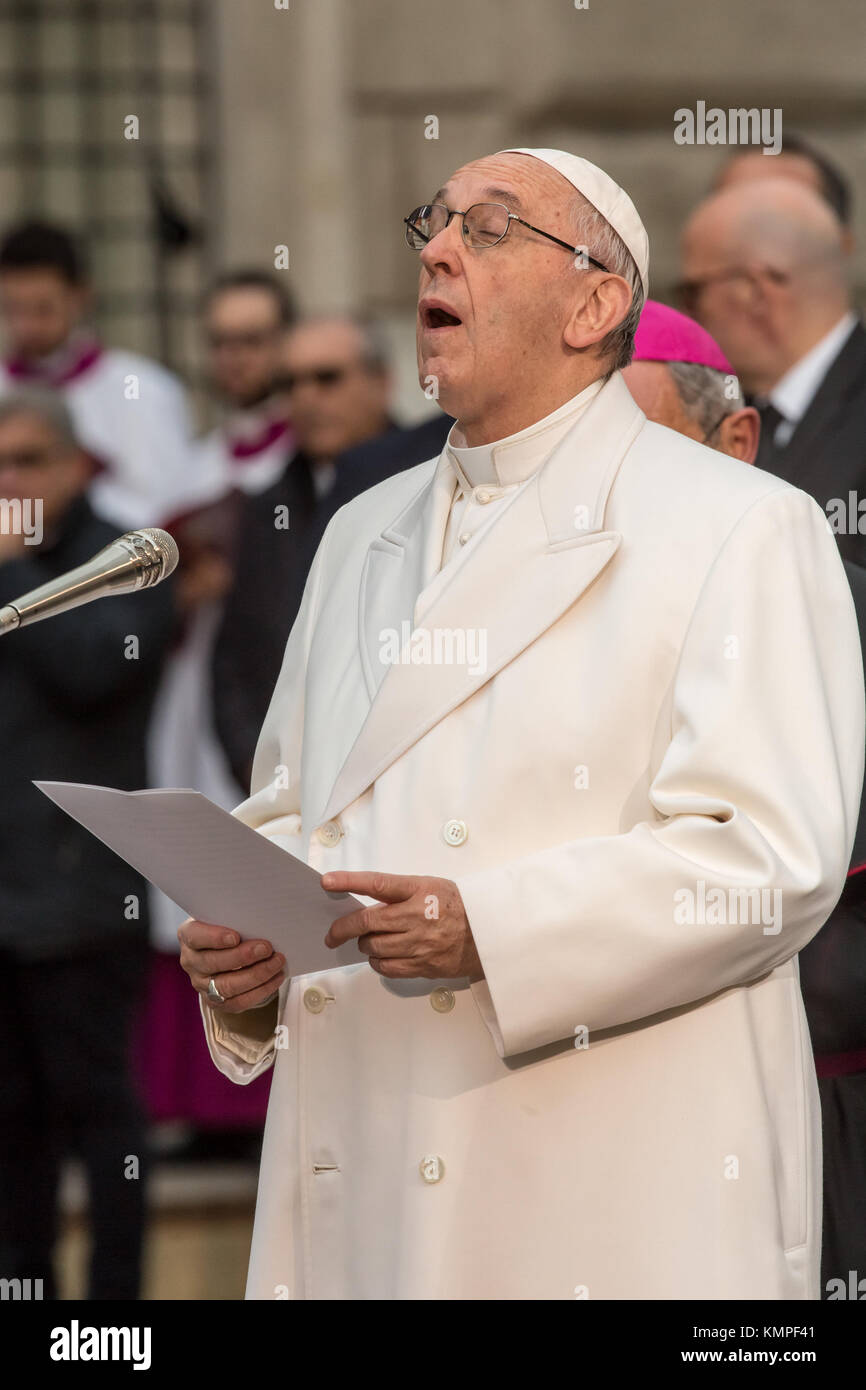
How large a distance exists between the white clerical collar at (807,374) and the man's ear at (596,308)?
1.77 metres

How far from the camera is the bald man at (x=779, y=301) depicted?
4.71 meters

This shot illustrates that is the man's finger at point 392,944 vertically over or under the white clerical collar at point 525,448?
under

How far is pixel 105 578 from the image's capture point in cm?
262

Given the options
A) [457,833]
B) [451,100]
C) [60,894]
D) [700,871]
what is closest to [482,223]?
[457,833]

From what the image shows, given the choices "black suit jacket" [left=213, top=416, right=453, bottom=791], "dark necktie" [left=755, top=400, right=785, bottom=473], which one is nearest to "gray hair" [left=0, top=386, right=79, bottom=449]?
"black suit jacket" [left=213, top=416, right=453, bottom=791]

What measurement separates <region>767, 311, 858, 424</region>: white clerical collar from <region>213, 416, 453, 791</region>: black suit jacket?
1000 millimetres

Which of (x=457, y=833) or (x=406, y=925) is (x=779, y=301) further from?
(x=406, y=925)

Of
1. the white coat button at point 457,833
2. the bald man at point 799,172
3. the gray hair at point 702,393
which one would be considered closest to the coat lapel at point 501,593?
the white coat button at point 457,833

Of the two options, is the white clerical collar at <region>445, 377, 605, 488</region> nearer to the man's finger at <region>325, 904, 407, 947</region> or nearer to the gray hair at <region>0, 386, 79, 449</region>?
the man's finger at <region>325, 904, 407, 947</region>

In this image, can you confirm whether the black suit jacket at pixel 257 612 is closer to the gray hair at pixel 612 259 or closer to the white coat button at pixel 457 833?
the gray hair at pixel 612 259

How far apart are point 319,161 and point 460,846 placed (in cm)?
495
